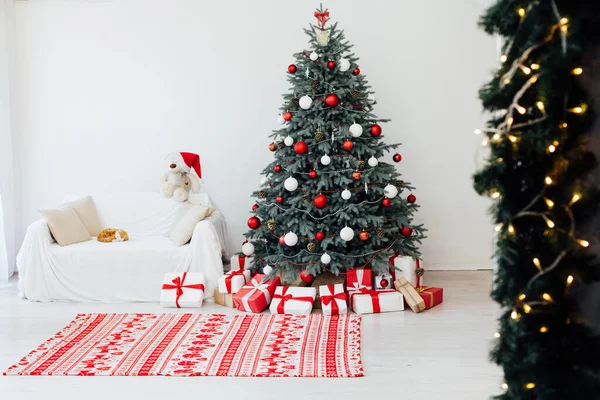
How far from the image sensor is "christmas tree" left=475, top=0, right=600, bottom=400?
2.03 meters

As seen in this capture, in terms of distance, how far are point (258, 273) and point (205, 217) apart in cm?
63

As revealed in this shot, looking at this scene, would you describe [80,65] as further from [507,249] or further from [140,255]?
[507,249]

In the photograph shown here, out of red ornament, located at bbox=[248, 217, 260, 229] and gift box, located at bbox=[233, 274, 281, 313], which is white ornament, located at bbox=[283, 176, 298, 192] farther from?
gift box, located at bbox=[233, 274, 281, 313]

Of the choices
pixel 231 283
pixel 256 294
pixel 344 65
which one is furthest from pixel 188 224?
pixel 344 65

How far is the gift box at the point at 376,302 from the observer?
478cm

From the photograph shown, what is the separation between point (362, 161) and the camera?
197 inches

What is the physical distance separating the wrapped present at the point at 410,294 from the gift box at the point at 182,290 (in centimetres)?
143

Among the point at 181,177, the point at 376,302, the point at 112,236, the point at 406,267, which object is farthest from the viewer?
the point at 181,177

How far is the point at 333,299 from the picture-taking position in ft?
15.8

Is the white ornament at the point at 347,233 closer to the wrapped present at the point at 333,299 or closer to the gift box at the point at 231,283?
the wrapped present at the point at 333,299

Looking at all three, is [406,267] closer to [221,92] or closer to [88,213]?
[221,92]

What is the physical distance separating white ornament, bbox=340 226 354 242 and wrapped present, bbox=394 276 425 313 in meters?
0.52

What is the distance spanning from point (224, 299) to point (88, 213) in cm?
149

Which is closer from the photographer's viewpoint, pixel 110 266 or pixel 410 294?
pixel 410 294
